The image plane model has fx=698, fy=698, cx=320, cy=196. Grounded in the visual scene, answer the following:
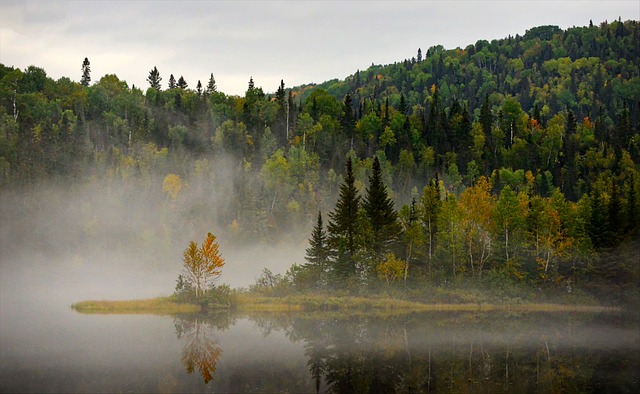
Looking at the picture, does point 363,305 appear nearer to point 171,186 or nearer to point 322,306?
point 322,306

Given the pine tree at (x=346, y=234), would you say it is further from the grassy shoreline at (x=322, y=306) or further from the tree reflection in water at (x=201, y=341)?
the tree reflection in water at (x=201, y=341)

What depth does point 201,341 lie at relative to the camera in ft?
224

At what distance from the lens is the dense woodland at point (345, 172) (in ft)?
320

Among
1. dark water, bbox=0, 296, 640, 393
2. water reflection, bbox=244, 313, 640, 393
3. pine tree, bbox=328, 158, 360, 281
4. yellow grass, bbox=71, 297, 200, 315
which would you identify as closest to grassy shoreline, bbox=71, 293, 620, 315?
yellow grass, bbox=71, 297, 200, 315

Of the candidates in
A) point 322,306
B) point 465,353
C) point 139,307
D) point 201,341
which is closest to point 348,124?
point 322,306

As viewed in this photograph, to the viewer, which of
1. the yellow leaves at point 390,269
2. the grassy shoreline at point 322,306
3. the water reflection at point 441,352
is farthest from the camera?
the yellow leaves at point 390,269

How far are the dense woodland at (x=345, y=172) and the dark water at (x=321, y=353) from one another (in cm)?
1547

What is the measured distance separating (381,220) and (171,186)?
72.3 meters

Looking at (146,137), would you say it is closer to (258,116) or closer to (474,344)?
(258,116)

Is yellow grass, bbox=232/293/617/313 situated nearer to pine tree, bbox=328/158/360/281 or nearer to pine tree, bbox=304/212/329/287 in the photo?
pine tree, bbox=304/212/329/287

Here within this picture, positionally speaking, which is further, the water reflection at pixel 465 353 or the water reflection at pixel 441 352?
the water reflection at pixel 441 352

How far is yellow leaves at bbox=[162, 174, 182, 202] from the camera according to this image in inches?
6245

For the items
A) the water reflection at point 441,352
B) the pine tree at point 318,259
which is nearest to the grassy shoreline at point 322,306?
the pine tree at point 318,259

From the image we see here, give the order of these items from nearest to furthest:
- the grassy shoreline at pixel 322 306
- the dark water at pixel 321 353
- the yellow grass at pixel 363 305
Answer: the dark water at pixel 321 353, the grassy shoreline at pixel 322 306, the yellow grass at pixel 363 305
